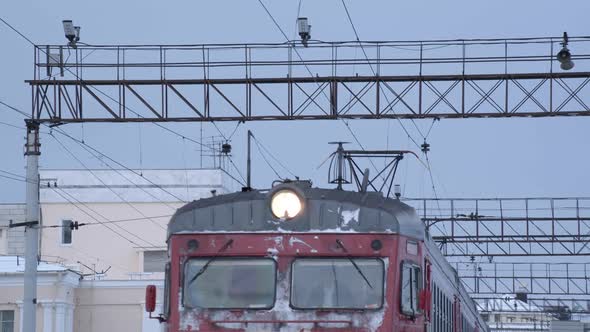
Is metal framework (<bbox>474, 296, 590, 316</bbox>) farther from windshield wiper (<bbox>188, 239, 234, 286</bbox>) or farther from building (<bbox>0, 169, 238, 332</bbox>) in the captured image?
windshield wiper (<bbox>188, 239, 234, 286</bbox>)

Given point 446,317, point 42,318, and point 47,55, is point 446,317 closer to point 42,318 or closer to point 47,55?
point 47,55

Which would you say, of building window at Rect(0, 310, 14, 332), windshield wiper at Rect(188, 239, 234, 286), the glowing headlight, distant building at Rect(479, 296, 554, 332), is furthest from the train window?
distant building at Rect(479, 296, 554, 332)

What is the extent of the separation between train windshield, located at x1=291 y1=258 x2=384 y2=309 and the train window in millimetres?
284

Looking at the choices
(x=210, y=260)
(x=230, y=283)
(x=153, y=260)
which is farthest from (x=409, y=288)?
(x=153, y=260)

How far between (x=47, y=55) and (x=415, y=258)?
1411cm

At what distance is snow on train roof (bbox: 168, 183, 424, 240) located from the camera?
1334 centimetres

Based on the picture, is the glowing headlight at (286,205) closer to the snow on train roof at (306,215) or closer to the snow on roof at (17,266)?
the snow on train roof at (306,215)

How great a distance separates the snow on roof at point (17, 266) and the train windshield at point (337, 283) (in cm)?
3140

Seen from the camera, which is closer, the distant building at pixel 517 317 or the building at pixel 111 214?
the building at pixel 111 214

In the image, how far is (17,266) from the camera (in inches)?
1775

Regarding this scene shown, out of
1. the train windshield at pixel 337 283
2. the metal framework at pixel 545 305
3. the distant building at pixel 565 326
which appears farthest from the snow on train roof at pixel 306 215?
the distant building at pixel 565 326

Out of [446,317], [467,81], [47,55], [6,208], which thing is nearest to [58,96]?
[47,55]

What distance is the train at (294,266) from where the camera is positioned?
1298cm

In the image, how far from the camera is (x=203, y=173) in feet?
180
